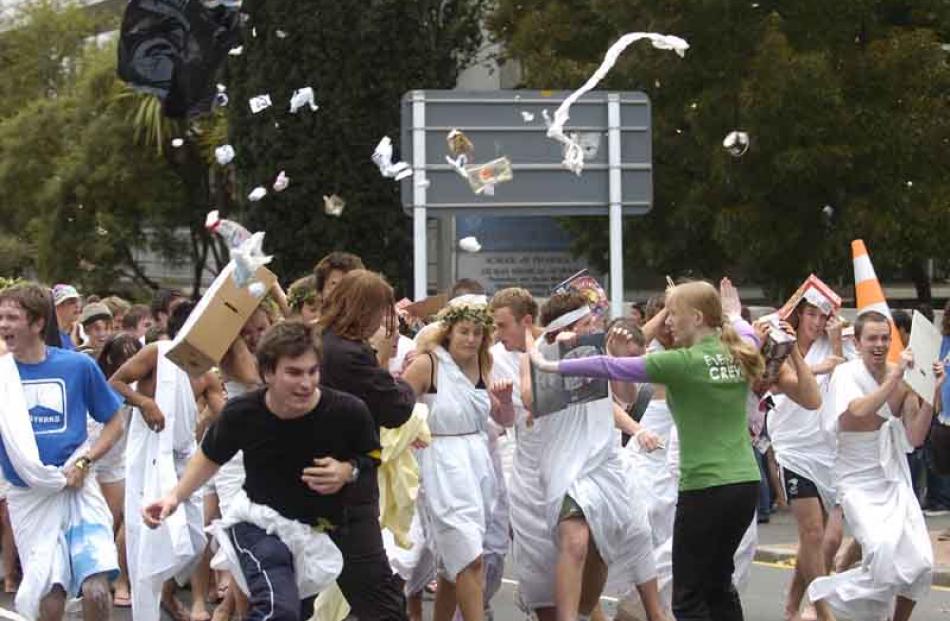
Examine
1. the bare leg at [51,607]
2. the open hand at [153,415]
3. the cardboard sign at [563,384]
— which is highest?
the cardboard sign at [563,384]

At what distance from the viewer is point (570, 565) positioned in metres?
8.87

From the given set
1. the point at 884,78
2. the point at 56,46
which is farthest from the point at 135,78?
the point at 56,46

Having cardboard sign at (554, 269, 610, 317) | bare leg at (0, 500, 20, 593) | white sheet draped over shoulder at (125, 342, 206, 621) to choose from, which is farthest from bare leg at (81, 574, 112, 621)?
bare leg at (0, 500, 20, 593)

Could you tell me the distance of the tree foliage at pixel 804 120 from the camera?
21328 mm

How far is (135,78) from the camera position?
16.1 metres

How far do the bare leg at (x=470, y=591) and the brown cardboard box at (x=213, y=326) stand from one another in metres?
1.80

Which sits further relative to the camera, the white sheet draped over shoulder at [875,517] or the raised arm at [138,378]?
the raised arm at [138,378]

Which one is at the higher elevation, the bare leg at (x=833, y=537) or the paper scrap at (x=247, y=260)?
the paper scrap at (x=247, y=260)

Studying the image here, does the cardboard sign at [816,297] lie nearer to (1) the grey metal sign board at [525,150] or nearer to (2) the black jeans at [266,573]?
(2) the black jeans at [266,573]

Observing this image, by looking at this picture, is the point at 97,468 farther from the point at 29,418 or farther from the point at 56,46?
the point at 56,46

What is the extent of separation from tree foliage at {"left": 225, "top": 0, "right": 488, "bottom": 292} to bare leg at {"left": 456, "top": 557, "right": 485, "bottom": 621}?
17536mm

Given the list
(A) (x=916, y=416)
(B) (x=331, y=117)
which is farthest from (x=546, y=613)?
(B) (x=331, y=117)

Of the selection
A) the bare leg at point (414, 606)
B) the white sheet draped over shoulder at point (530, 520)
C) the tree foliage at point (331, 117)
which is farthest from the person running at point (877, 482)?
the tree foliage at point (331, 117)

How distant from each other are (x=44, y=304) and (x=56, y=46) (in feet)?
133
